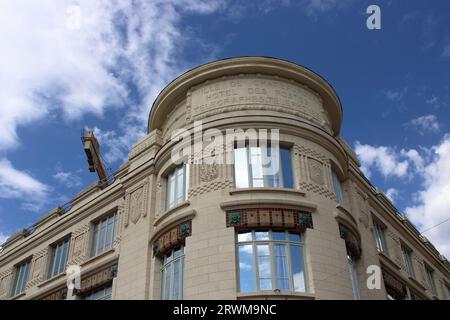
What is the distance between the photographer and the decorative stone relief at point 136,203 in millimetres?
22188

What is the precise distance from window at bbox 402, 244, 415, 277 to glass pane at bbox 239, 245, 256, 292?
1215cm

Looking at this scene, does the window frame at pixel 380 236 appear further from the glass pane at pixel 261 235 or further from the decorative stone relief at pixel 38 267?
the decorative stone relief at pixel 38 267

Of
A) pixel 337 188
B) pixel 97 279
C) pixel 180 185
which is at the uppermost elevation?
pixel 337 188

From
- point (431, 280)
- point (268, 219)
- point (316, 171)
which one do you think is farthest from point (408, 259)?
point (268, 219)

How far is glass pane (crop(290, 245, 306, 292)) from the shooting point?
17594 mm

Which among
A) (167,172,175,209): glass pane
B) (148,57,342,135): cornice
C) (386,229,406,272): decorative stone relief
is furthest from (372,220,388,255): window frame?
(167,172,175,209): glass pane

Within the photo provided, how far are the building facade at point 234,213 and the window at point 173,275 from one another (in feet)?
0.14

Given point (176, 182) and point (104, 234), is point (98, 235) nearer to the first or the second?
point (104, 234)

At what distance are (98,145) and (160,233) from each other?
20703 millimetres

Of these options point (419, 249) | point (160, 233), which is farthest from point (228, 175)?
point (419, 249)

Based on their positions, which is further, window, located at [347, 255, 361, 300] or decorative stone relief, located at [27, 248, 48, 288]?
decorative stone relief, located at [27, 248, 48, 288]

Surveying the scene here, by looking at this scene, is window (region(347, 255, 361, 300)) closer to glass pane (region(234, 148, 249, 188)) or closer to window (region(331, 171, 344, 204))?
window (region(331, 171, 344, 204))

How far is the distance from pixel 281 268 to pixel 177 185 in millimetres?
5762

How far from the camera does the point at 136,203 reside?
22.8m
